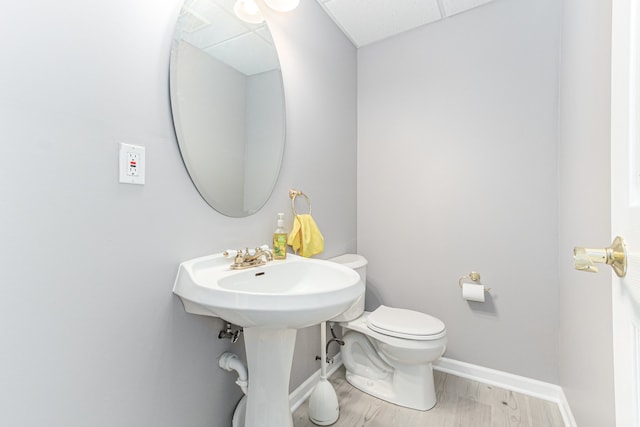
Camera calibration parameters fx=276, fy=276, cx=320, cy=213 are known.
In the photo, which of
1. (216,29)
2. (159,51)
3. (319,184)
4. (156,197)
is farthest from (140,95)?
(319,184)

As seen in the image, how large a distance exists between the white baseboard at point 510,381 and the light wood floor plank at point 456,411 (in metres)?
→ 0.03

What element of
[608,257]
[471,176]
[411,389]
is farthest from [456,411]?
[608,257]

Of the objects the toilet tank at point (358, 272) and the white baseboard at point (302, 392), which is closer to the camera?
the white baseboard at point (302, 392)

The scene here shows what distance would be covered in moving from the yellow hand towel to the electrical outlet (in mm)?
716

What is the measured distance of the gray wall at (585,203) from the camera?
87 cm

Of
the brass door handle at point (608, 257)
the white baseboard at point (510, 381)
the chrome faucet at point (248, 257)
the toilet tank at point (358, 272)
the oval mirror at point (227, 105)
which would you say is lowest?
the white baseboard at point (510, 381)

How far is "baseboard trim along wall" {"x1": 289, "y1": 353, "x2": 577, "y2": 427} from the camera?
56.3 inches

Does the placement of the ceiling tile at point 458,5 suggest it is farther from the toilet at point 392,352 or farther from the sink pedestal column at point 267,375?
the sink pedestal column at point 267,375

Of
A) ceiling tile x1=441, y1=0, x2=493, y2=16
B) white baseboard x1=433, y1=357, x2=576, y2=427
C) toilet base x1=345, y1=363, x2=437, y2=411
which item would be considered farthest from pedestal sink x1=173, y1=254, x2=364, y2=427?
ceiling tile x1=441, y1=0, x2=493, y2=16

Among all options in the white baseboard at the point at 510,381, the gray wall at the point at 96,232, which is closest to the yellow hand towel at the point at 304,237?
the gray wall at the point at 96,232

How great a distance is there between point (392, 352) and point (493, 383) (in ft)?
2.43

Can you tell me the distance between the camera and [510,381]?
63.2 inches

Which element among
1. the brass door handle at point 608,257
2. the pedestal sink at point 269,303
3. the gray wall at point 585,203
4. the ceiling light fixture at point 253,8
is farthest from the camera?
the ceiling light fixture at point 253,8

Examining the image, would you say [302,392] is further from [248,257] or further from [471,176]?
[471,176]
